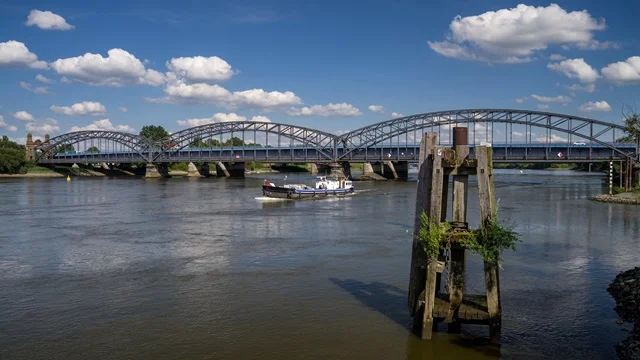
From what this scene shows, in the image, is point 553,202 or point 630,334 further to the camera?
point 553,202

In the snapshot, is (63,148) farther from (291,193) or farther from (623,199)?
(623,199)

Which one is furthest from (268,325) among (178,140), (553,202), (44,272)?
(178,140)

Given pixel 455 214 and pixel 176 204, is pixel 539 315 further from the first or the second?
pixel 176 204

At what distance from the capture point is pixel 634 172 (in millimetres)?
76812

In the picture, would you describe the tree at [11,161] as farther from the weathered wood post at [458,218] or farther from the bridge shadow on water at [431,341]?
the weathered wood post at [458,218]

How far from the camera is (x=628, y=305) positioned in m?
15.3

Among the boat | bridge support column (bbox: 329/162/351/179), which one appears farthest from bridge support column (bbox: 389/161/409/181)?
the boat

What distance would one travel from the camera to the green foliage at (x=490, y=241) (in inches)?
465

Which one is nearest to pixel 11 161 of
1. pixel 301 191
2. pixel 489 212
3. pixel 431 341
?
pixel 301 191

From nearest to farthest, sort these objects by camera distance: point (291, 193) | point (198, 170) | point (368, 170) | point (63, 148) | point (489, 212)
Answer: point (489, 212), point (291, 193), point (368, 170), point (198, 170), point (63, 148)

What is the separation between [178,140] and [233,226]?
106 meters

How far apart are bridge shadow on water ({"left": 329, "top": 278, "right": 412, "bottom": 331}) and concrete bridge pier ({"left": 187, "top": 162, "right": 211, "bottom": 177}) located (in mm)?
116072

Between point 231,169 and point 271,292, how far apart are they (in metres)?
116

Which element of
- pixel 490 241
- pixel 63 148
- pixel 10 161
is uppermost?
pixel 63 148
